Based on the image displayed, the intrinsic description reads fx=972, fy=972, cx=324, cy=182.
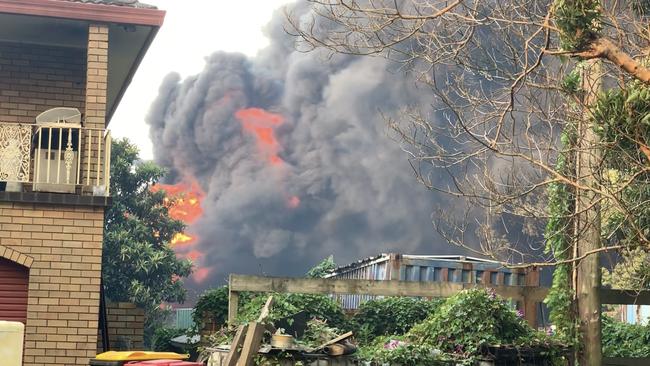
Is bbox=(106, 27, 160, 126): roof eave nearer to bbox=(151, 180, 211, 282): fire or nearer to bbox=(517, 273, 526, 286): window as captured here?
bbox=(517, 273, 526, 286): window

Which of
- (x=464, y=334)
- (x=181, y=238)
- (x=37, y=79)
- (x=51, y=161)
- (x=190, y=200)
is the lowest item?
(x=464, y=334)

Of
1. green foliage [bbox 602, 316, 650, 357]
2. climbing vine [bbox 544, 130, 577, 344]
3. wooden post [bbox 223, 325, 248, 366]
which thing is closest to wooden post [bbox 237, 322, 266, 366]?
wooden post [bbox 223, 325, 248, 366]

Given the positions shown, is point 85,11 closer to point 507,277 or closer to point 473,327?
point 473,327

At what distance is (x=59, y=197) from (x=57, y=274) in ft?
3.62

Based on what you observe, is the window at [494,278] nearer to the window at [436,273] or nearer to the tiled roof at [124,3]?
the window at [436,273]

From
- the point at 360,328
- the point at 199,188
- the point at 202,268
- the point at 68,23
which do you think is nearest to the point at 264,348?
the point at 360,328

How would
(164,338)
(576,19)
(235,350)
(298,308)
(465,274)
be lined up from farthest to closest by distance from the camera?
(164,338)
(465,274)
(298,308)
(235,350)
(576,19)

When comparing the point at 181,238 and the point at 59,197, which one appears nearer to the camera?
the point at 59,197

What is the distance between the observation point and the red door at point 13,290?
1419 centimetres

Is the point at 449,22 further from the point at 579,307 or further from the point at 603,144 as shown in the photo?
the point at 579,307

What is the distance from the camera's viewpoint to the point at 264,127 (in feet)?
264

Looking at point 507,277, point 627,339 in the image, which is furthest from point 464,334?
point 507,277

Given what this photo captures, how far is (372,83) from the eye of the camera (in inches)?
3167

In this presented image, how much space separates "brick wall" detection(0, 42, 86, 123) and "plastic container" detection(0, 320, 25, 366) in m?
8.63
